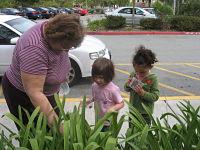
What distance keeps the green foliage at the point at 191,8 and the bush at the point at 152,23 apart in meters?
3.12

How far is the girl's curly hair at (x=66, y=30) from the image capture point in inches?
112

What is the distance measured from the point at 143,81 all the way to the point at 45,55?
1.32 metres

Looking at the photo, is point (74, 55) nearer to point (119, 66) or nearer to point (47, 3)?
point (119, 66)

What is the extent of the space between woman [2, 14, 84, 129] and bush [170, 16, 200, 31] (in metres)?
20.7

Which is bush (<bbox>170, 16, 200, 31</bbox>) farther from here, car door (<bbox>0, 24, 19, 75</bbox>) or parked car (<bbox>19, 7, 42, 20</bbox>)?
parked car (<bbox>19, 7, 42, 20</bbox>)

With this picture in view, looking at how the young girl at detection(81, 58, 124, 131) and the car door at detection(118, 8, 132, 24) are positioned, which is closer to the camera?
the young girl at detection(81, 58, 124, 131)

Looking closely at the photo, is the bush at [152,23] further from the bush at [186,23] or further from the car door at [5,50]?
the car door at [5,50]

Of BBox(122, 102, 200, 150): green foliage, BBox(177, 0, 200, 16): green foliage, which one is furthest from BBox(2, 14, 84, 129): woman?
BBox(177, 0, 200, 16): green foliage

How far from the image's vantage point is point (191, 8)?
2573 centimetres

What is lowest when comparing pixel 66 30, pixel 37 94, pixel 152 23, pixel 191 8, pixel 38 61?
pixel 152 23

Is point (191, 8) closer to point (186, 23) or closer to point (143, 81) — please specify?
point (186, 23)

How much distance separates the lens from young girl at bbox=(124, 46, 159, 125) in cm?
393

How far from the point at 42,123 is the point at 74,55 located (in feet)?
18.3

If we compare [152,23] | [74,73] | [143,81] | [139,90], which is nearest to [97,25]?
[152,23]
